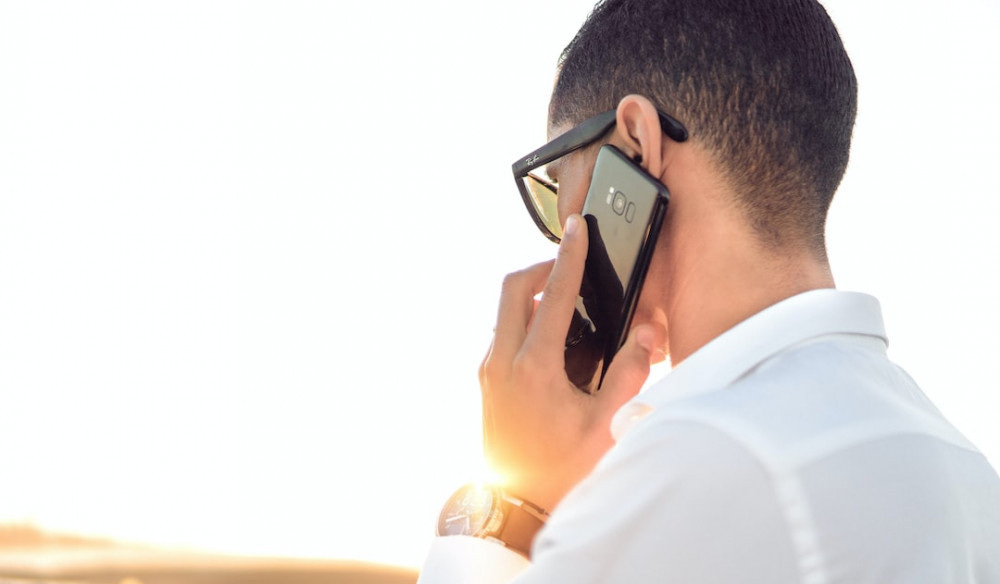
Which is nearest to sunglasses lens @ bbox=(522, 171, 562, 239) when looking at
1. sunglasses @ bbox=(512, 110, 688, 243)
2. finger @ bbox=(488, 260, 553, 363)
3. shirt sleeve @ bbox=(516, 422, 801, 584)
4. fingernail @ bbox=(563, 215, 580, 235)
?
sunglasses @ bbox=(512, 110, 688, 243)

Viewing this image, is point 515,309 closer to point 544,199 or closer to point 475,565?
point 544,199

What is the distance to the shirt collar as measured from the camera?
1.50 meters

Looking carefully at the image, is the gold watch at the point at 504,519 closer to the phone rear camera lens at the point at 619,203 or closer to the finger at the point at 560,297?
the finger at the point at 560,297

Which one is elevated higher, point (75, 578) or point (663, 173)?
point (663, 173)

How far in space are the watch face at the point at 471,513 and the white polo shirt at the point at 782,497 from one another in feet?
1.93

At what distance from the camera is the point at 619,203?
2.07 meters

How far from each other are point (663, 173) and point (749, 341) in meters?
0.66

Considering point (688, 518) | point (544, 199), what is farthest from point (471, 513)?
point (544, 199)

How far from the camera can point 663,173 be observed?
206cm

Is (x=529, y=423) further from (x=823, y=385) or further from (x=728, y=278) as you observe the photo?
(x=823, y=385)

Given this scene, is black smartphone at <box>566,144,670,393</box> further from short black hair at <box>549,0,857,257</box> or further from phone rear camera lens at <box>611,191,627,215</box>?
short black hair at <box>549,0,857,257</box>

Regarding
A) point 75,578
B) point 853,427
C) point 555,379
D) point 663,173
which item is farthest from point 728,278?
point 75,578

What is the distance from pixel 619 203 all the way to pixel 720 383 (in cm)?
70

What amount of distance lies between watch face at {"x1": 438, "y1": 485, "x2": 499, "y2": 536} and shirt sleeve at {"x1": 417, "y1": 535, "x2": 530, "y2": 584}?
0.04m
